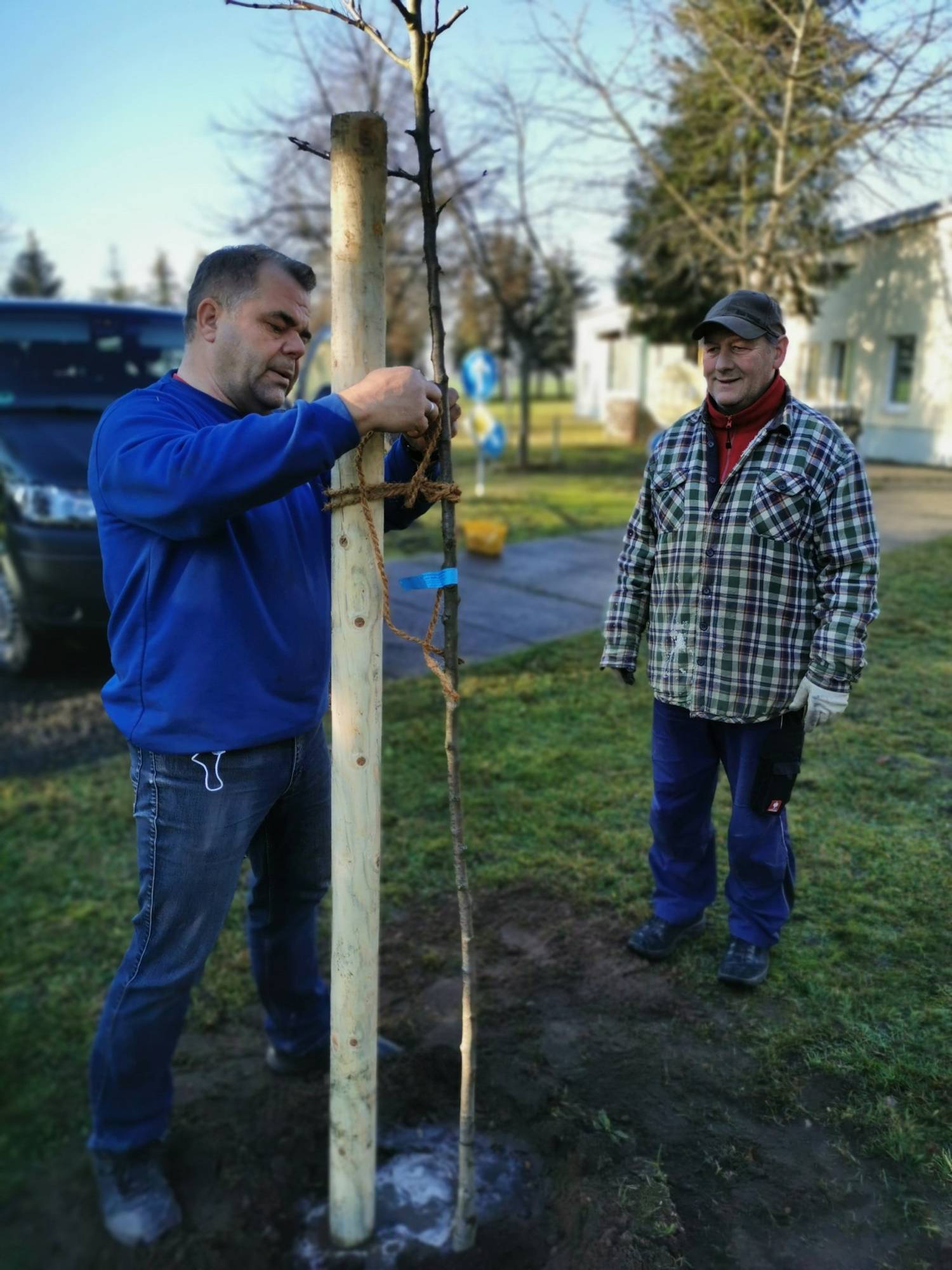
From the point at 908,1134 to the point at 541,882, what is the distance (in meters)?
1.62

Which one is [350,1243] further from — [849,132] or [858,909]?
[849,132]

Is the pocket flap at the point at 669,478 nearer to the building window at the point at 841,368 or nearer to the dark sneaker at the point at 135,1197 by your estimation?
the dark sneaker at the point at 135,1197

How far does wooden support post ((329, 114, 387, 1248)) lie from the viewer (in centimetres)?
193

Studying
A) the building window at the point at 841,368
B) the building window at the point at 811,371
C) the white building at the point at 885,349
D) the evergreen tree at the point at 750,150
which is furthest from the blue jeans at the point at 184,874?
the building window at the point at 811,371

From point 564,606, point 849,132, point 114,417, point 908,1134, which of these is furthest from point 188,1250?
point 849,132

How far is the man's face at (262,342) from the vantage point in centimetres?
206

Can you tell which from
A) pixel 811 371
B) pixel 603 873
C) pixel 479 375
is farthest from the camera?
pixel 811 371

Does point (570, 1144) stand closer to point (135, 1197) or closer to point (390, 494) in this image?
point (135, 1197)

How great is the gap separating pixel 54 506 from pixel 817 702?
4649 millimetres

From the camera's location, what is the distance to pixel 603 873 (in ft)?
12.5

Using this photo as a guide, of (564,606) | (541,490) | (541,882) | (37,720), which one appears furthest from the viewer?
(541,490)

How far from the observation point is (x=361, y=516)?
2.03 m

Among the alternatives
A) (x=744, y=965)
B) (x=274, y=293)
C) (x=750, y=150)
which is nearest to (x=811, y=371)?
(x=750, y=150)

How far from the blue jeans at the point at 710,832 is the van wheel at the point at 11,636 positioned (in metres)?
4.58
